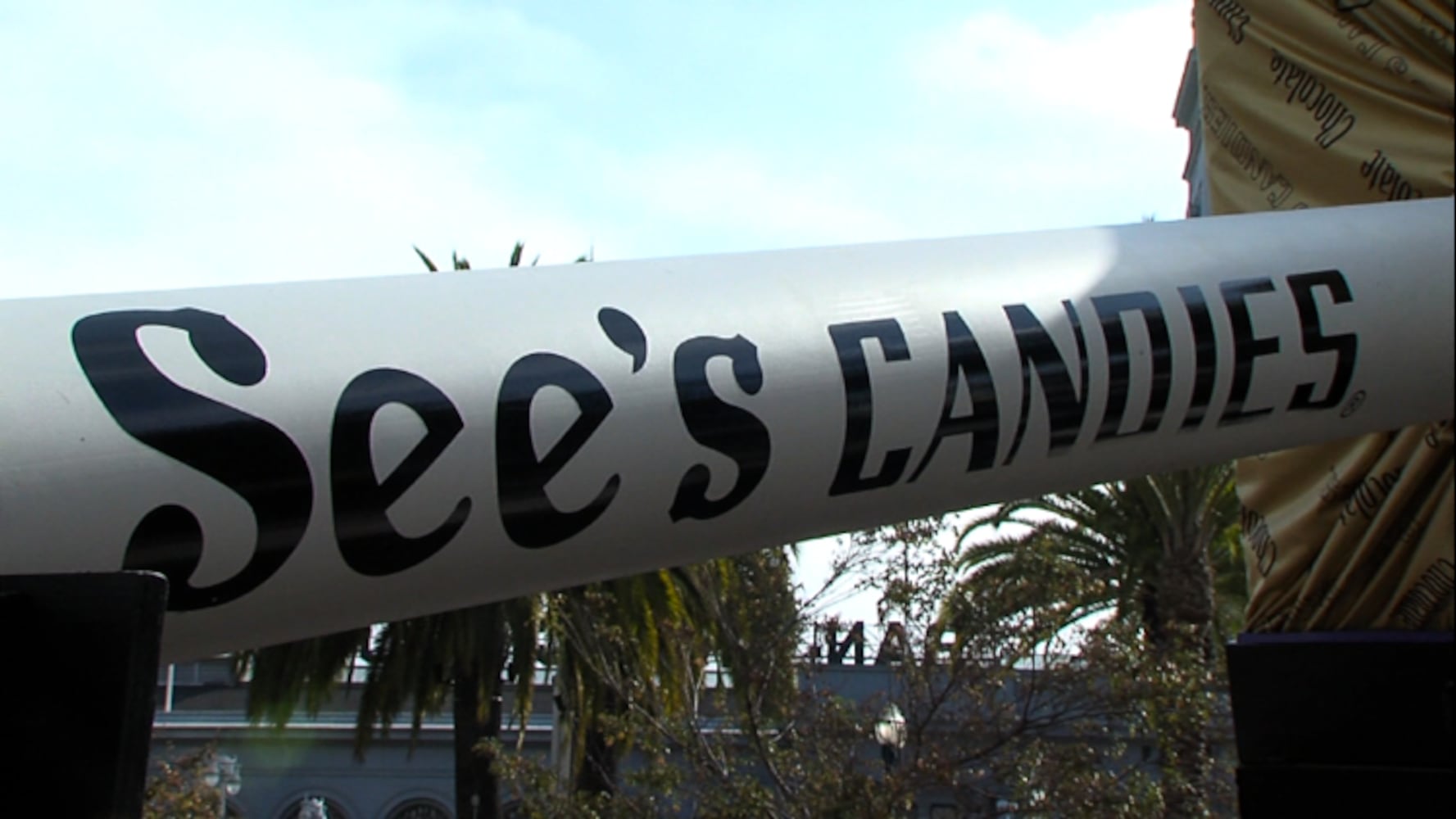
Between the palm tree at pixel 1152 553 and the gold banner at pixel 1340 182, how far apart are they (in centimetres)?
592

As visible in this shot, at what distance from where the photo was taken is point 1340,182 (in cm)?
423

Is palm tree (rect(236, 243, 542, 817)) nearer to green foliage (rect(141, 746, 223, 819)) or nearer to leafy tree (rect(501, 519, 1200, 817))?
green foliage (rect(141, 746, 223, 819))

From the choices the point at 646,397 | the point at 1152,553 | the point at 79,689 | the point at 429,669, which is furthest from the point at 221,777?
the point at 79,689

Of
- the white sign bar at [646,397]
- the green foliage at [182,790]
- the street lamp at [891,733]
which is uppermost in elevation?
the white sign bar at [646,397]

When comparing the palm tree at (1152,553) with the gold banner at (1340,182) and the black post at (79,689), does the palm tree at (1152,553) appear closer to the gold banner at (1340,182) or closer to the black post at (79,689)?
the gold banner at (1340,182)

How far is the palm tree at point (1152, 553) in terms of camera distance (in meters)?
11.5

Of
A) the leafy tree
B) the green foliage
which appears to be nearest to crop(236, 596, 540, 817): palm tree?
the green foliage

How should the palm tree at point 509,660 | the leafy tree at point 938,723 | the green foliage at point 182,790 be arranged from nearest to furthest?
the leafy tree at point 938,723, the palm tree at point 509,660, the green foliage at point 182,790

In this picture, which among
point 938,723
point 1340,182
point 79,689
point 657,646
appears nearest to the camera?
point 79,689

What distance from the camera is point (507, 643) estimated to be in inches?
612

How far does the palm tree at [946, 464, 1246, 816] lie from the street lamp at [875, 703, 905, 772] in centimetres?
114

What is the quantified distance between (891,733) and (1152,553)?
7.51 meters

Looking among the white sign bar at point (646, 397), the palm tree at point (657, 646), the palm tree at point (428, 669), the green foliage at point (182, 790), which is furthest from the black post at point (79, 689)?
the green foliage at point (182, 790)

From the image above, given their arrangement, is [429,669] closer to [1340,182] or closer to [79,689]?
[1340,182]
